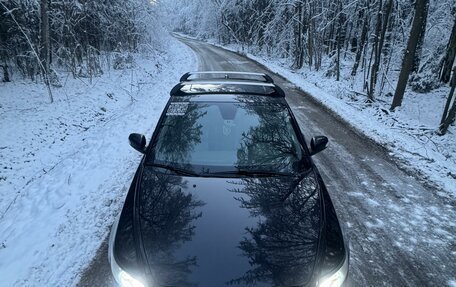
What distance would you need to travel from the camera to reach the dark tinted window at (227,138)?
3.33 m

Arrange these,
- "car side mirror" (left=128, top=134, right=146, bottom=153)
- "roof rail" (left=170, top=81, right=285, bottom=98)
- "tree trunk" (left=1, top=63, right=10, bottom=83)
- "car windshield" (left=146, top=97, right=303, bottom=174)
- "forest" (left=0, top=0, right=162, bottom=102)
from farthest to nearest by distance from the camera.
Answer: "tree trunk" (left=1, top=63, right=10, bottom=83) → "forest" (left=0, top=0, right=162, bottom=102) → "roof rail" (left=170, top=81, right=285, bottom=98) → "car side mirror" (left=128, top=134, right=146, bottom=153) → "car windshield" (left=146, top=97, right=303, bottom=174)

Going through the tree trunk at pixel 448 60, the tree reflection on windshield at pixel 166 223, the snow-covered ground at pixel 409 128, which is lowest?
the snow-covered ground at pixel 409 128

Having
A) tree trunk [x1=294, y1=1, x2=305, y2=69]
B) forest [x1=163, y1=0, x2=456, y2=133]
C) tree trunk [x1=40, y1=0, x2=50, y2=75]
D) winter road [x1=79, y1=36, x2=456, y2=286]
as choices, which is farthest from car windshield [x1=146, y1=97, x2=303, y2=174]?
tree trunk [x1=294, y1=1, x2=305, y2=69]

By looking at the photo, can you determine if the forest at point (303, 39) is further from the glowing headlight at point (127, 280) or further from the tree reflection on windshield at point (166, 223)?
the glowing headlight at point (127, 280)

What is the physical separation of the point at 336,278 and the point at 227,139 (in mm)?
1817

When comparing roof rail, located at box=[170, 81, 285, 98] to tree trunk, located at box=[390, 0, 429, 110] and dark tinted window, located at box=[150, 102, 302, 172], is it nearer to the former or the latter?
dark tinted window, located at box=[150, 102, 302, 172]

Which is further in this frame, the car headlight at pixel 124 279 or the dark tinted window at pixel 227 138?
the dark tinted window at pixel 227 138

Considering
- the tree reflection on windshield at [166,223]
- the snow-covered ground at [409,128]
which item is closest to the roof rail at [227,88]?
the tree reflection on windshield at [166,223]

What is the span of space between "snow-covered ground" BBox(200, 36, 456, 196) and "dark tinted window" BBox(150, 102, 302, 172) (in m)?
3.46

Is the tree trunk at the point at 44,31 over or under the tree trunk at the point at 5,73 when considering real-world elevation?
over

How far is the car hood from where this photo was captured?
218cm

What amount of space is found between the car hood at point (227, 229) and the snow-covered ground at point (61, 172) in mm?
1501

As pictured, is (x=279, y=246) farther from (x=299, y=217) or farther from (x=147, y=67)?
(x=147, y=67)

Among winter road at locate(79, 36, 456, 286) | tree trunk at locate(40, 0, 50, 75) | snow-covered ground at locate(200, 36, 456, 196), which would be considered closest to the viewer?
winter road at locate(79, 36, 456, 286)
